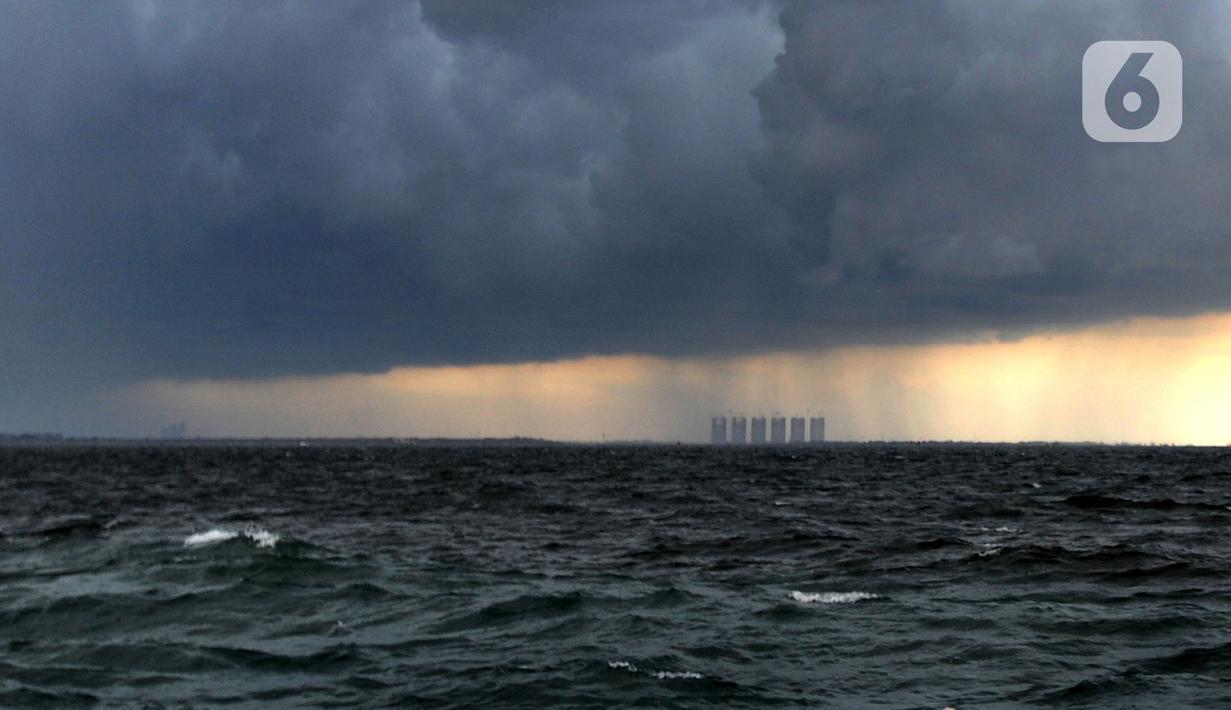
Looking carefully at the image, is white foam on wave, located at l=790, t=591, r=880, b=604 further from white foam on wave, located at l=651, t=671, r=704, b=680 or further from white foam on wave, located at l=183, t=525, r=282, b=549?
white foam on wave, located at l=183, t=525, r=282, b=549

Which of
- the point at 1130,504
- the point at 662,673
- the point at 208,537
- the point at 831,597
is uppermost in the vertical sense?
the point at 1130,504

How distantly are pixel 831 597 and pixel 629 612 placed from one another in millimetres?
5165

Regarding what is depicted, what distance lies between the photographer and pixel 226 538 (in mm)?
37969

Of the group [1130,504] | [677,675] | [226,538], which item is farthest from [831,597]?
[1130,504]

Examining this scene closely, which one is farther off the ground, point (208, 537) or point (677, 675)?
point (677, 675)

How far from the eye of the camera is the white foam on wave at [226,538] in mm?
35941

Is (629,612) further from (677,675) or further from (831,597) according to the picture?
(677,675)

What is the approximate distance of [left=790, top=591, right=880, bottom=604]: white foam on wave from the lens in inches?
993

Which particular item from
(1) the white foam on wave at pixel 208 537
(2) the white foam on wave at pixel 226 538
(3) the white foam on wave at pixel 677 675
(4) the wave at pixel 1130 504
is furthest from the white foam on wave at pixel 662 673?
(4) the wave at pixel 1130 504

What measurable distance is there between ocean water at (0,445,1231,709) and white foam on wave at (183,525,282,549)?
334 millimetres

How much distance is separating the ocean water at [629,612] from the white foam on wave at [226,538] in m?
0.33

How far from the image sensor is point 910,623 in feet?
74.5

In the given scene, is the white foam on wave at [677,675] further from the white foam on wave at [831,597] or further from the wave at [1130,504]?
the wave at [1130,504]

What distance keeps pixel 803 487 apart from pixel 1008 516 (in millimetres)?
31091
